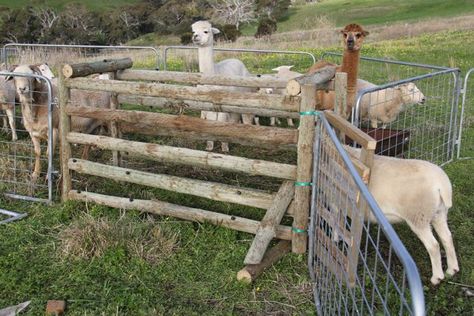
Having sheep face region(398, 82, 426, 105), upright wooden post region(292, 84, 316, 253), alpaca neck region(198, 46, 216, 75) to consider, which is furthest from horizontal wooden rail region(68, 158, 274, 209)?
A: sheep face region(398, 82, 426, 105)

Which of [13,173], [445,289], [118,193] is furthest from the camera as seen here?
[13,173]

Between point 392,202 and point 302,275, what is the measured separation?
3.46ft

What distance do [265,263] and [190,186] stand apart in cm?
130

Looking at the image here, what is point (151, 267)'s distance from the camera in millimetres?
4949

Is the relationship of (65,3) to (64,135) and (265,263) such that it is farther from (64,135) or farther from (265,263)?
(265,263)

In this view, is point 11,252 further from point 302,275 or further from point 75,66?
point 302,275

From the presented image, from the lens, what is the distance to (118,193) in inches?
269

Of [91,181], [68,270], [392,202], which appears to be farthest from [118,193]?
[392,202]

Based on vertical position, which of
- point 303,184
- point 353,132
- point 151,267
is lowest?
point 151,267

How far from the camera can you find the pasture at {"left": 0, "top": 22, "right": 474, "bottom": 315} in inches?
173

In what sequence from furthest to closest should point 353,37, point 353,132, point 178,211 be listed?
point 353,37
point 178,211
point 353,132

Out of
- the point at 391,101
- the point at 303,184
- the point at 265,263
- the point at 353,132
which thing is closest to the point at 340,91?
the point at 303,184

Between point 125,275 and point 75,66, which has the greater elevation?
point 75,66

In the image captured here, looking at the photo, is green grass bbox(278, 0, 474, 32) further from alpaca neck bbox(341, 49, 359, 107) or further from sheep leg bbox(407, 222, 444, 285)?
sheep leg bbox(407, 222, 444, 285)
